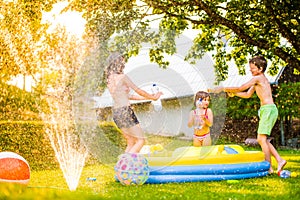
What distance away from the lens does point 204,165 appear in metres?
7.23

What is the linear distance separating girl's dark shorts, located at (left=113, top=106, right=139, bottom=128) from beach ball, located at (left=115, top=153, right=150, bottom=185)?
518mm

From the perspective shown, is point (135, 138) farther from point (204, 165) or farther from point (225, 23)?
point (225, 23)

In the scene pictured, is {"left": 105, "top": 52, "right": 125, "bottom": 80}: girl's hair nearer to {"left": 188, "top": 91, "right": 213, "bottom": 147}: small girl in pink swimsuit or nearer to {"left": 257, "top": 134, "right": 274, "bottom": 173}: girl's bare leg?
{"left": 188, "top": 91, "right": 213, "bottom": 147}: small girl in pink swimsuit

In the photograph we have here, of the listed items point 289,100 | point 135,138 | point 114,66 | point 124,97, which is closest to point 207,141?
point 135,138

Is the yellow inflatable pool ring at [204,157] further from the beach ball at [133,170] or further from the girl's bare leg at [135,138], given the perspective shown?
the beach ball at [133,170]

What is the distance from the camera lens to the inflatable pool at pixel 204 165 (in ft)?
23.1

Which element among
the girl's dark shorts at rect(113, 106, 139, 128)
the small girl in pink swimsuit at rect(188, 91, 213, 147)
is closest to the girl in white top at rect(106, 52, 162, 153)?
the girl's dark shorts at rect(113, 106, 139, 128)

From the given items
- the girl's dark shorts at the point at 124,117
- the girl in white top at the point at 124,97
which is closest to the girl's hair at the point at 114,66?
the girl in white top at the point at 124,97

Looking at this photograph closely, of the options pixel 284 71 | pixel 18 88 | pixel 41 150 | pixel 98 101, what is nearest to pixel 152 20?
pixel 41 150

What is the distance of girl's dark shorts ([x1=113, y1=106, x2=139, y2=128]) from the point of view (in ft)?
23.1

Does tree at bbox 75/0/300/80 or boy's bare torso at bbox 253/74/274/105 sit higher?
tree at bbox 75/0/300/80

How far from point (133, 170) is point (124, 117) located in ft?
2.74

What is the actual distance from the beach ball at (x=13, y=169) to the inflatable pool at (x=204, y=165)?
1.59m

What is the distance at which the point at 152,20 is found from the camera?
1170 cm
